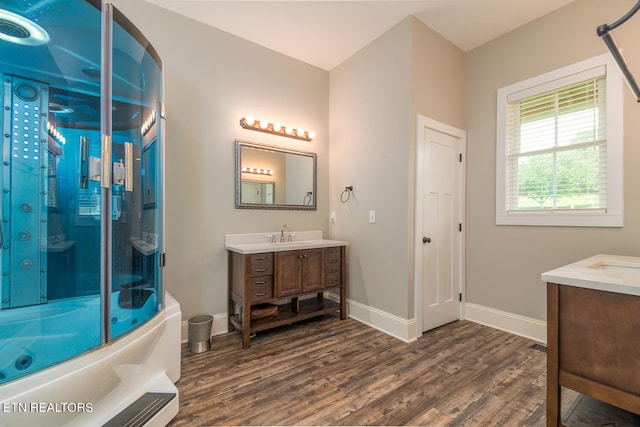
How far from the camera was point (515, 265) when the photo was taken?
265 centimetres

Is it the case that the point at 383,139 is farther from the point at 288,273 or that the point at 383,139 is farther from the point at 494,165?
the point at 288,273

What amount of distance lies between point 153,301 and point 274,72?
102 inches

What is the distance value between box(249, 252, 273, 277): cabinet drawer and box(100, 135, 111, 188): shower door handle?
47.6 inches

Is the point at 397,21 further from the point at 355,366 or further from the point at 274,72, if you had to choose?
the point at 355,366

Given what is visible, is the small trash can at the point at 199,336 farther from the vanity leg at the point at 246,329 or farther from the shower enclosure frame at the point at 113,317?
the shower enclosure frame at the point at 113,317

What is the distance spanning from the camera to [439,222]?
279cm

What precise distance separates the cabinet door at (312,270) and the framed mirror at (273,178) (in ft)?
2.24

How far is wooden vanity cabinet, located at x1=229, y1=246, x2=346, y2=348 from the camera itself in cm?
237

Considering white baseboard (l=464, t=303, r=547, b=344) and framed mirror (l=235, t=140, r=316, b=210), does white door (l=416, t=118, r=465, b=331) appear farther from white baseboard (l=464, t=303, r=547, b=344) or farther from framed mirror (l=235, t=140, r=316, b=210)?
framed mirror (l=235, t=140, r=316, b=210)

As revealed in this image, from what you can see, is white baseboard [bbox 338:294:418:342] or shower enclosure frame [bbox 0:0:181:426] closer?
shower enclosure frame [bbox 0:0:181:426]

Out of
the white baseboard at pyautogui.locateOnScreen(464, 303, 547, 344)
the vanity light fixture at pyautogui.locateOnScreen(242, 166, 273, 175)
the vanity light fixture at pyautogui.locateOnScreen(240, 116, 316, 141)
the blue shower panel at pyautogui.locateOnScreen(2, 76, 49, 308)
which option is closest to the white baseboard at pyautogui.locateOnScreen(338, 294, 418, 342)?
the white baseboard at pyautogui.locateOnScreen(464, 303, 547, 344)

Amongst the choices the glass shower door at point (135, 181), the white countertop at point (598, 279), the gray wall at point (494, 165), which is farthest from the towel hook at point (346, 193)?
the white countertop at point (598, 279)

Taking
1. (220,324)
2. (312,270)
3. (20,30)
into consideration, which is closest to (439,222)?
(312,270)

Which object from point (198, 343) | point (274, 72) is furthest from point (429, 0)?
point (198, 343)
